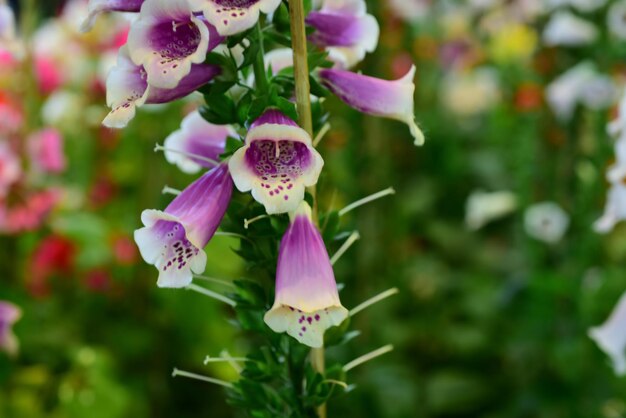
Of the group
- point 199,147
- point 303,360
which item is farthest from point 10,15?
point 303,360

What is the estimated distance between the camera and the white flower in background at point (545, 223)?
185 centimetres

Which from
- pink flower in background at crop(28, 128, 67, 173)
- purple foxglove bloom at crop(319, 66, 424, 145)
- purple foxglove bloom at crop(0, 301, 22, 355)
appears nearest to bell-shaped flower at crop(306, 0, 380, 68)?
purple foxglove bloom at crop(319, 66, 424, 145)

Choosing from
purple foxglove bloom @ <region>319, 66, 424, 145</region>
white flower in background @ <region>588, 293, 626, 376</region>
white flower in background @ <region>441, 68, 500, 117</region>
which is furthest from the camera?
white flower in background @ <region>441, 68, 500, 117</region>

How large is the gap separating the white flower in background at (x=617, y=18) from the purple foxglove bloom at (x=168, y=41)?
1358 mm

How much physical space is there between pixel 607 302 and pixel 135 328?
1.02 m

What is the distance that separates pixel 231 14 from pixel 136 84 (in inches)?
5.0

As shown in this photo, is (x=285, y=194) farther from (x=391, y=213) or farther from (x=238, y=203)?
(x=391, y=213)

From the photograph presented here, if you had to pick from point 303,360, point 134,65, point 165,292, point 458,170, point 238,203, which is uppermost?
point 134,65

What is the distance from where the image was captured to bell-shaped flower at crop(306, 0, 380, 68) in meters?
0.78

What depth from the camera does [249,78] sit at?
773 mm

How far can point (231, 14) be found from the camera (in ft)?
2.02

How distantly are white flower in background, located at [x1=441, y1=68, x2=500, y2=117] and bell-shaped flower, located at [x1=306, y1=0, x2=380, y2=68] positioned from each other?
203 centimetres

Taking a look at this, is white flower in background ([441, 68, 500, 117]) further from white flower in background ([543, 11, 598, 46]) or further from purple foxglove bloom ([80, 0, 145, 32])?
purple foxglove bloom ([80, 0, 145, 32])

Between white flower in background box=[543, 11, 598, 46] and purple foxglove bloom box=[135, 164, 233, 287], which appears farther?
white flower in background box=[543, 11, 598, 46]
